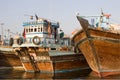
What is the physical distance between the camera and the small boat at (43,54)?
26578mm

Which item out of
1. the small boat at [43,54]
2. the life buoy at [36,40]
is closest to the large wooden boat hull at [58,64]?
the small boat at [43,54]

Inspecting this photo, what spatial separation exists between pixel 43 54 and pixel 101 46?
21.7ft

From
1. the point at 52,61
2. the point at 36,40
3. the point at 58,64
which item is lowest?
the point at 58,64

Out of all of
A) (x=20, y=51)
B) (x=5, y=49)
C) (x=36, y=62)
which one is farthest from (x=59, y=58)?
(x=5, y=49)

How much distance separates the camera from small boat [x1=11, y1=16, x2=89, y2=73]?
1046 inches

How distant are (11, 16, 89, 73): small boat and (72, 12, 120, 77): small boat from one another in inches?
139

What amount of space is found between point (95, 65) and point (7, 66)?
13.8 meters

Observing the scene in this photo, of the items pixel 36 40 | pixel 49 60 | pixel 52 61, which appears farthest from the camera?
pixel 36 40

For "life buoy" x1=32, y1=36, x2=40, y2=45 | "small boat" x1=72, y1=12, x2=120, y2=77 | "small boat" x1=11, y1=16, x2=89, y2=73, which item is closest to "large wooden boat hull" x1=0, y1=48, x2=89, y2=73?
"small boat" x1=11, y1=16, x2=89, y2=73

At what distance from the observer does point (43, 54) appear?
27.0 metres

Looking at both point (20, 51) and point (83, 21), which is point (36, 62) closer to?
point (20, 51)

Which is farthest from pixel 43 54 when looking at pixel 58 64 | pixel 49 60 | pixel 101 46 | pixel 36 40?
pixel 101 46

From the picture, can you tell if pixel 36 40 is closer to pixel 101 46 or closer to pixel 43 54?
pixel 43 54

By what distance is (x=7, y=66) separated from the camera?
33531mm
